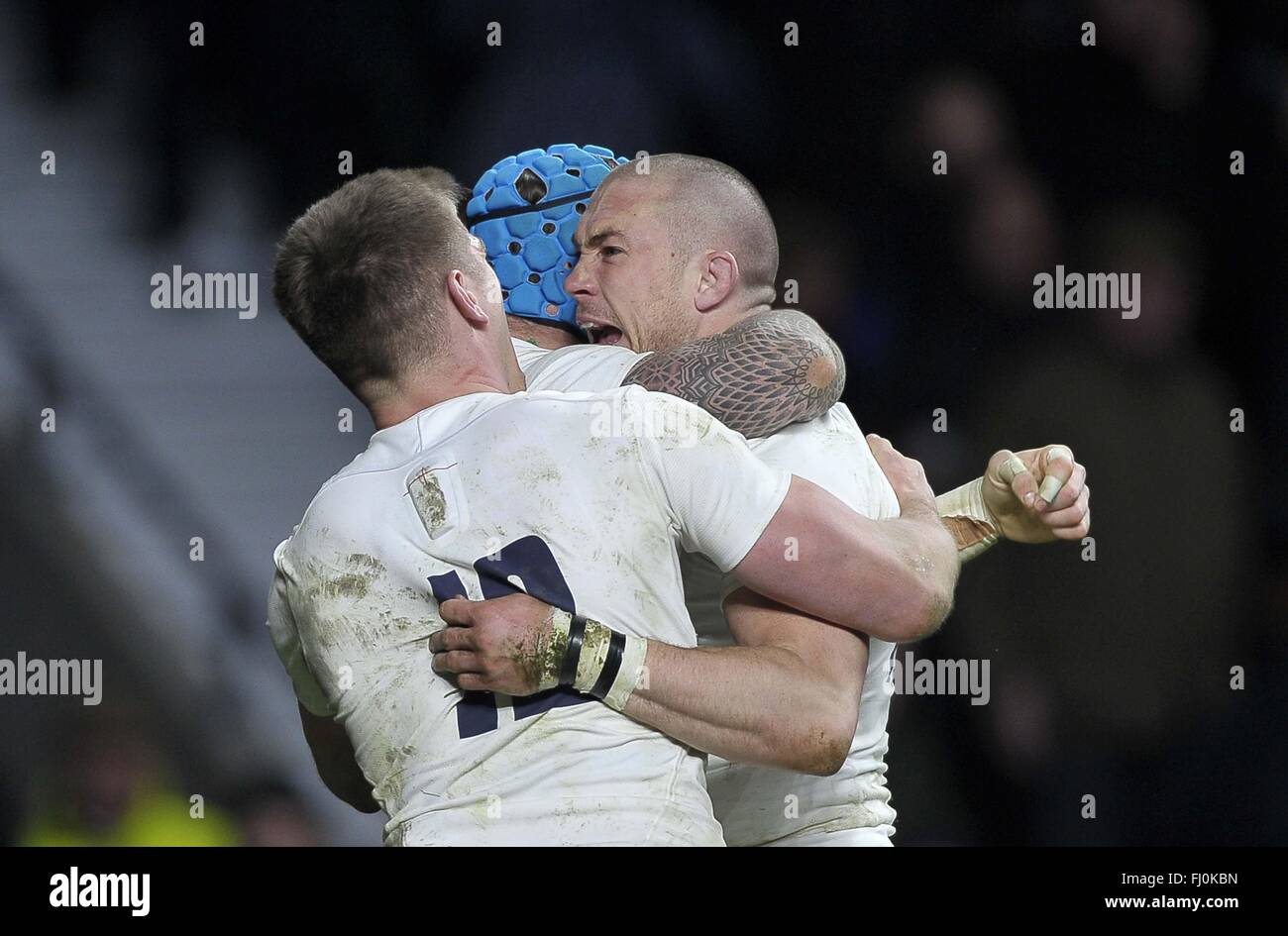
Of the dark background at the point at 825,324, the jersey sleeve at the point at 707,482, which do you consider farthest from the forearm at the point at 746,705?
the dark background at the point at 825,324

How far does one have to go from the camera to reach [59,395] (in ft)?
11.4

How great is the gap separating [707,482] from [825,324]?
6.53 feet

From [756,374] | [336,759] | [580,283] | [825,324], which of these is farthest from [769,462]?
[825,324]

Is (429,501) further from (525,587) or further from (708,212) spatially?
(708,212)

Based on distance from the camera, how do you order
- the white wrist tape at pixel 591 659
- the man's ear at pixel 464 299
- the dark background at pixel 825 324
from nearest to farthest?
the white wrist tape at pixel 591 659
the man's ear at pixel 464 299
the dark background at pixel 825 324

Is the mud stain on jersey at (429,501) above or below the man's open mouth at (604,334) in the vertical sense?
below

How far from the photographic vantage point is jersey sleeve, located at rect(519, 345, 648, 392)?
6.21 feet

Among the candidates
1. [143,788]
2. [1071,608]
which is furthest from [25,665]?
[1071,608]

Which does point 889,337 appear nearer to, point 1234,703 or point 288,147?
point 1234,703

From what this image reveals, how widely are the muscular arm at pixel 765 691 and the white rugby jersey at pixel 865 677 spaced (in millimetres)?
168

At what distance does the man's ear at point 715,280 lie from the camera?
2.08 metres

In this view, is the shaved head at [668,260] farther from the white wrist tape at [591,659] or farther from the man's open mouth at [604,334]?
the white wrist tape at [591,659]

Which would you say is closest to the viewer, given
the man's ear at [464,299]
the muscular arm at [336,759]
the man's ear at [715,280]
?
the man's ear at [464,299]

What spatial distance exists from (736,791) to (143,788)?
194 centimetres
